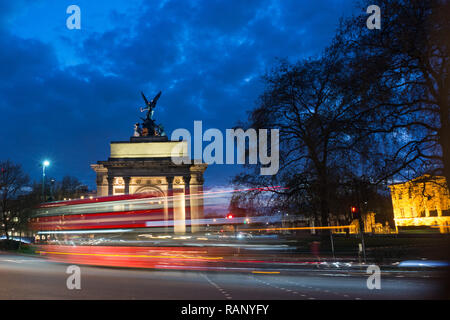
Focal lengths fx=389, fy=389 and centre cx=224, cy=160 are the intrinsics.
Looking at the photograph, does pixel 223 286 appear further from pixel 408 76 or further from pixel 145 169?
pixel 145 169

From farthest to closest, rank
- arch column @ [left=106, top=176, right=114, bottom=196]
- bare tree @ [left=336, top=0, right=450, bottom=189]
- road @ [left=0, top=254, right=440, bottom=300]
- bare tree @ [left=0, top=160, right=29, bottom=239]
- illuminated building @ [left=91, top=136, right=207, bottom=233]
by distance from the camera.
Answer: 1. illuminated building @ [left=91, top=136, right=207, bottom=233]
2. arch column @ [left=106, top=176, right=114, bottom=196]
3. bare tree @ [left=0, top=160, right=29, bottom=239]
4. bare tree @ [left=336, top=0, right=450, bottom=189]
5. road @ [left=0, top=254, right=440, bottom=300]

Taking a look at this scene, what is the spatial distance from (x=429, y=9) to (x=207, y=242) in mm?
16317

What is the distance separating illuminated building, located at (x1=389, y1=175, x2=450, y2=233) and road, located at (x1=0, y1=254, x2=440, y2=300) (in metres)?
5.74

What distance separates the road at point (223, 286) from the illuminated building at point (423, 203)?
18.8 feet

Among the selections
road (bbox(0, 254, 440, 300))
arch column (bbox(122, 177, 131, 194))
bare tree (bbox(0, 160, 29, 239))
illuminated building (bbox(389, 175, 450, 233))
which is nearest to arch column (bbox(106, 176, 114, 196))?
arch column (bbox(122, 177, 131, 194))

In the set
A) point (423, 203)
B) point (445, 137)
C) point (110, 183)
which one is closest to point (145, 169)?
point (110, 183)

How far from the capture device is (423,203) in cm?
1997

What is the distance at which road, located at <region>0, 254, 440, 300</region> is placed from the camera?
9391 mm

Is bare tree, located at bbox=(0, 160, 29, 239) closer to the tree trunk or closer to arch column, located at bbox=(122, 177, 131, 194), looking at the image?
arch column, located at bbox=(122, 177, 131, 194)

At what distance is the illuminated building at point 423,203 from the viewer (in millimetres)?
18234

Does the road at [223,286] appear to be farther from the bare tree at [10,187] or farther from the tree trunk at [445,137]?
the bare tree at [10,187]

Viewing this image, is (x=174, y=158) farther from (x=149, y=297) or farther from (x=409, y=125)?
(x=149, y=297)

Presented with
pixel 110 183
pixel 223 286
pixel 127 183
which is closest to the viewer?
pixel 223 286

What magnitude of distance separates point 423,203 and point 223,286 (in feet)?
44.6
